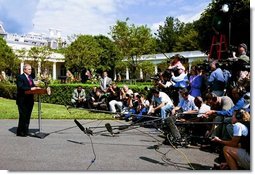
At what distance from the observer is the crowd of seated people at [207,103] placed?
4.69 meters

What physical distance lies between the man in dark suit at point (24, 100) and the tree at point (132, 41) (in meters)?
22.8

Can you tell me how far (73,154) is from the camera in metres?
6.01

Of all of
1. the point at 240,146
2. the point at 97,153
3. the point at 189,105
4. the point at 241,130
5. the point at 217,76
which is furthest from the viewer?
the point at 189,105

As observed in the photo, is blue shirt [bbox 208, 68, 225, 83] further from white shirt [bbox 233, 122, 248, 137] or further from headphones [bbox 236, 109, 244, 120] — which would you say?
white shirt [bbox 233, 122, 248, 137]

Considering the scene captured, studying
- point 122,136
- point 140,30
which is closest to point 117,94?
point 122,136

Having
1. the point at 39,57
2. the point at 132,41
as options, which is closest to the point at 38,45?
the point at 39,57

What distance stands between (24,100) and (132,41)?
24592 mm

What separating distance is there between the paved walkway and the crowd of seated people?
1.47ft

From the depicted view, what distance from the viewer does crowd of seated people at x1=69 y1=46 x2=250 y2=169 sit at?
4691 mm

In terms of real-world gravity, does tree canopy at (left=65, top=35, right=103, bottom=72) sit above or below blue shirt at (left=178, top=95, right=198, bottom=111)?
above

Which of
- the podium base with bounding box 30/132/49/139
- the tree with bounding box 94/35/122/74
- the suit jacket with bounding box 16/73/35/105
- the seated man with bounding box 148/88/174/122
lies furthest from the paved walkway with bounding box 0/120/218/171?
the tree with bounding box 94/35/122/74

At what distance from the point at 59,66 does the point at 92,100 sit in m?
33.1

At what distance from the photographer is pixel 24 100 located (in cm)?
774

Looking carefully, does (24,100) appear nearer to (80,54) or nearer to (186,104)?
(186,104)
